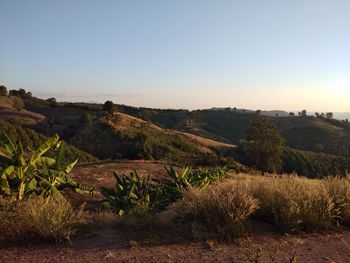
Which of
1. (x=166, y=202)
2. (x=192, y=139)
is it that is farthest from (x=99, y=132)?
(x=166, y=202)

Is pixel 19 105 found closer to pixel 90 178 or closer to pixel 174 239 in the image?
pixel 90 178

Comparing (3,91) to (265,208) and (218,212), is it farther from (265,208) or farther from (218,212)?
(218,212)

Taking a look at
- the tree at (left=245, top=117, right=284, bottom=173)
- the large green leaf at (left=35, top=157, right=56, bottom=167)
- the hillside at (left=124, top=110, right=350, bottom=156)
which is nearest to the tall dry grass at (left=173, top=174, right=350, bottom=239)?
the large green leaf at (left=35, top=157, right=56, bottom=167)

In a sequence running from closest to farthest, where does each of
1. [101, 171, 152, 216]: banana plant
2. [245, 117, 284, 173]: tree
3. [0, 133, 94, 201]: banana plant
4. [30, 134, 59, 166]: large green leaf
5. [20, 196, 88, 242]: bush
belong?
[20, 196, 88, 242]: bush < [0, 133, 94, 201]: banana plant < [101, 171, 152, 216]: banana plant < [30, 134, 59, 166]: large green leaf < [245, 117, 284, 173]: tree

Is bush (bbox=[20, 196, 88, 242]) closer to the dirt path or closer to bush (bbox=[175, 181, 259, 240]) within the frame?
the dirt path

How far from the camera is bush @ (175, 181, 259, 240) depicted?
6.57 metres

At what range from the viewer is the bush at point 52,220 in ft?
19.8

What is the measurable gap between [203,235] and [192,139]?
68821 mm

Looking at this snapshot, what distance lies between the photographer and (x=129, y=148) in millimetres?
56250

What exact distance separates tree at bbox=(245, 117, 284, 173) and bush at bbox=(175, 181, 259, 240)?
33.3 m

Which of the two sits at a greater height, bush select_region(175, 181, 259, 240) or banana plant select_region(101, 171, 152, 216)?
bush select_region(175, 181, 259, 240)

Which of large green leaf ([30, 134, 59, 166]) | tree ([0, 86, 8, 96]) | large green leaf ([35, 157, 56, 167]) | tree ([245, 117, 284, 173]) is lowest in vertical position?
tree ([245, 117, 284, 173])

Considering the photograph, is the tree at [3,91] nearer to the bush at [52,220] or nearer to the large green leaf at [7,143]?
the large green leaf at [7,143]

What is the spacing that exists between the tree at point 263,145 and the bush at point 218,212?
3330 cm
